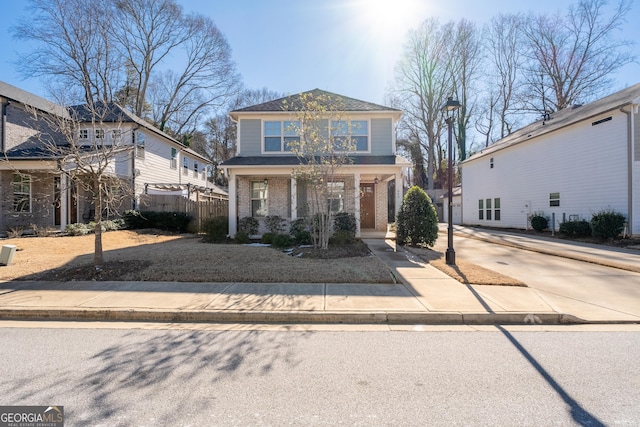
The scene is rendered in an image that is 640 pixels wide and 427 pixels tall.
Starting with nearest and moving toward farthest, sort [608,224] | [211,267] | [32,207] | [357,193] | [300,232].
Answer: [211,267], [300,232], [357,193], [608,224], [32,207]

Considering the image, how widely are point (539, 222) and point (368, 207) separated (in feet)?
34.6

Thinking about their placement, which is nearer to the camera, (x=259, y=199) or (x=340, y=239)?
(x=340, y=239)

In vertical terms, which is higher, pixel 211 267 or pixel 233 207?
pixel 233 207

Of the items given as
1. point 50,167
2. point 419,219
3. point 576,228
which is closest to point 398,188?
Answer: point 419,219

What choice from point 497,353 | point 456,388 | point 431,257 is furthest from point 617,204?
point 456,388

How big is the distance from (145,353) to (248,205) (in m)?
10.7

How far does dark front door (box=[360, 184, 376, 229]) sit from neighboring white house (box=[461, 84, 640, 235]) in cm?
1042

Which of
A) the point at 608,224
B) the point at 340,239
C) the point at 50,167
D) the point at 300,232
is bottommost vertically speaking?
the point at 340,239

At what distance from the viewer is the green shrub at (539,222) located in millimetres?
17969

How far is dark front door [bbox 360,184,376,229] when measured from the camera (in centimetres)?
1596

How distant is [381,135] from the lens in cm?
1412

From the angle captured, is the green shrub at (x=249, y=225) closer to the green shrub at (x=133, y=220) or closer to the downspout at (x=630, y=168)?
the green shrub at (x=133, y=220)

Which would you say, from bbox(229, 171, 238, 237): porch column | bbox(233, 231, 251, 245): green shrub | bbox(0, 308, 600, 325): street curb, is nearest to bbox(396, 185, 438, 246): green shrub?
bbox(233, 231, 251, 245): green shrub

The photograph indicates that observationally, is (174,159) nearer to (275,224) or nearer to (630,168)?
(275,224)
